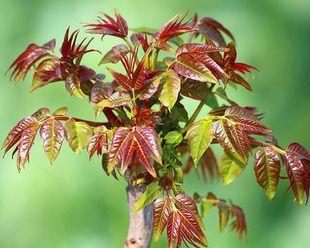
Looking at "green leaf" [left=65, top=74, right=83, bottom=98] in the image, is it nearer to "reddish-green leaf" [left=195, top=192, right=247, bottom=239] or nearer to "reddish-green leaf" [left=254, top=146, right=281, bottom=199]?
"reddish-green leaf" [left=254, top=146, right=281, bottom=199]

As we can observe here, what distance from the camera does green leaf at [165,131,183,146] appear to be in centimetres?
101

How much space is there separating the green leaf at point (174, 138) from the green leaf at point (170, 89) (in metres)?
0.09

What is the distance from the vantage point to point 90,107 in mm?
1754

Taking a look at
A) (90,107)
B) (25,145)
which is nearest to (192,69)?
(25,145)

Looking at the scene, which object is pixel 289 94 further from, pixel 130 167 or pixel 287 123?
pixel 130 167

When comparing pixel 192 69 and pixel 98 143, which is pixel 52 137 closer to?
pixel 98 143

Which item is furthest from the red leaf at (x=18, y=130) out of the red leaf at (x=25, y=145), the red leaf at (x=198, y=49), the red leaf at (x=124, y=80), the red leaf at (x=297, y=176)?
the red leaf at (x=297, y=176)

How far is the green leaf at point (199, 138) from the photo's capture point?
941 millimetres

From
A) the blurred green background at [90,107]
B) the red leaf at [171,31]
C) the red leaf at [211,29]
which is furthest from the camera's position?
the blurred green background at [90,107]

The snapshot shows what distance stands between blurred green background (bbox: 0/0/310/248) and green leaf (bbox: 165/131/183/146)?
76 centimetres

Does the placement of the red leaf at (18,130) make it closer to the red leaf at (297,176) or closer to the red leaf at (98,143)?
the red leaf at (98,143)

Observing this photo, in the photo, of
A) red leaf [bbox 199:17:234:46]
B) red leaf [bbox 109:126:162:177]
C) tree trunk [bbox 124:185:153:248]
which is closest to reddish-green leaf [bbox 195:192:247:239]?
tree trunk [bbox 124:185:153:248]

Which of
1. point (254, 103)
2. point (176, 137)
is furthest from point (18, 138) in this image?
point (254, 103)

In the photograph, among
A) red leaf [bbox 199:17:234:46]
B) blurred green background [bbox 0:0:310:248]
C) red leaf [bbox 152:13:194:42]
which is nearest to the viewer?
red leaf [bbox 152:13:194:42]
